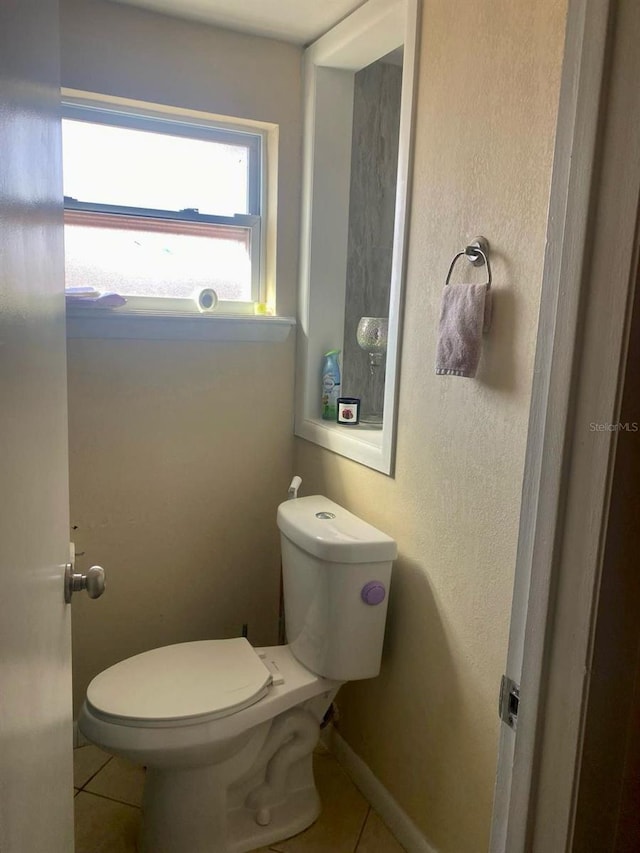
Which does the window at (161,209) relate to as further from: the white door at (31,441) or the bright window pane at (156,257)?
the white door at (31,441)

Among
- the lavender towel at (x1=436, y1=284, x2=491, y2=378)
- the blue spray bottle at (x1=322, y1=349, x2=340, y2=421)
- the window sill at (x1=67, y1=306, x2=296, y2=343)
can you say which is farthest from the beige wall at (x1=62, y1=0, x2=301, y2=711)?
the lavender towel at (x1=436, y1=284, x2=491, y2=378)

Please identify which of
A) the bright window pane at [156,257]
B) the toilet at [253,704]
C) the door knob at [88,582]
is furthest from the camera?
the bright window pane at [156,257]

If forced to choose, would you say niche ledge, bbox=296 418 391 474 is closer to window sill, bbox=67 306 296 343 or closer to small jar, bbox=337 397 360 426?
small jar, bbox=337 397 360 426

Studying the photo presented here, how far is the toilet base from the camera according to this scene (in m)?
1.59

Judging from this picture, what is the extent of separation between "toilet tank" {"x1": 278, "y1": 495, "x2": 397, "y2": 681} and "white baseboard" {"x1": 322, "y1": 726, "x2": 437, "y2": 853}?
0.37 m

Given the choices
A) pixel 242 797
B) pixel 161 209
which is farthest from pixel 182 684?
pixel 161 209

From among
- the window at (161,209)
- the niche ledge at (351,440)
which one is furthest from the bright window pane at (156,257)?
the niche ledge at (351,440)

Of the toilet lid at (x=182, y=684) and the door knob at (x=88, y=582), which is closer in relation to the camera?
the door knob at (x=88, y=582)

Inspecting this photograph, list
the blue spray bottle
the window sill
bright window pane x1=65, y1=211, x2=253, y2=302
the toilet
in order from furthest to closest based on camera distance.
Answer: the blue spray bottle, bright window pane x1=65, y1=211, x2=253, y2=302, the window sill, the toilet

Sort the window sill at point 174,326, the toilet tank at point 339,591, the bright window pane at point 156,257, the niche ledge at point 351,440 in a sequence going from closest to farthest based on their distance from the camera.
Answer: the toilet tank at point 339,591
the niche ledge at point 351,440
the window sill at point 174,326
the bright window pane at point 156,257

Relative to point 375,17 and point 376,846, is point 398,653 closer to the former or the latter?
point 376,846

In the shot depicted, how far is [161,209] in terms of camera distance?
6.65ft

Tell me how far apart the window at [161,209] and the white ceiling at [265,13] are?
0.29 m

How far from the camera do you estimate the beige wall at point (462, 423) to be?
1218 millimetres
